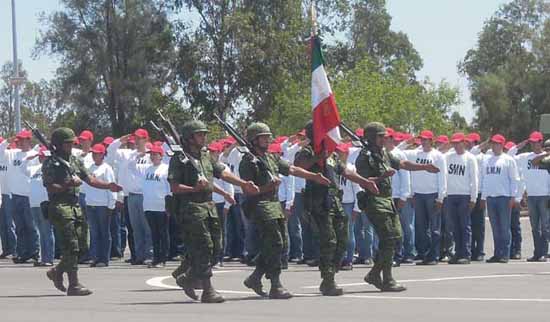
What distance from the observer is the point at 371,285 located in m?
17.2

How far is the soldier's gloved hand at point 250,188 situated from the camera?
1526cm

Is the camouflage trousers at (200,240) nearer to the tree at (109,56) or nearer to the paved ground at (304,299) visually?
the paved ground at (304,299)

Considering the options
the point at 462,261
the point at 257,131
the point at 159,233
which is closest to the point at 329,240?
the point at 257,131

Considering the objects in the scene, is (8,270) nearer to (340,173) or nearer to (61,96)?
(340,173)

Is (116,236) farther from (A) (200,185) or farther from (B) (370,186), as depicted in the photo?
(A) (200,185)

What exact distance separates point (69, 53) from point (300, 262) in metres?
50.2

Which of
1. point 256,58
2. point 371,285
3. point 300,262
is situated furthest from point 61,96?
point 371,285

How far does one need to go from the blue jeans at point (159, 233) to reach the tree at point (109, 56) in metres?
46.9

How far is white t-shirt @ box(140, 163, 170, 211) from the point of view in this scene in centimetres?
2195

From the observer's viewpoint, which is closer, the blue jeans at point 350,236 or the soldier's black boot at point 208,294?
the soldier's black boot at point 208,294

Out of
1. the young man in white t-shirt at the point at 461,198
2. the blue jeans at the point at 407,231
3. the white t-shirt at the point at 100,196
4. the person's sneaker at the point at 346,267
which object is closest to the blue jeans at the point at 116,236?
the white t-shirt at the point at 100,196

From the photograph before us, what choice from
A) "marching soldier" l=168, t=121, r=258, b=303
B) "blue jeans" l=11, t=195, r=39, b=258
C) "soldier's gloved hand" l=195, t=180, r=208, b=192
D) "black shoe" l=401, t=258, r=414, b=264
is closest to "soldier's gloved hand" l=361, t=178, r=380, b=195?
"marching soldier" l=168, t=121, r=258, b=303

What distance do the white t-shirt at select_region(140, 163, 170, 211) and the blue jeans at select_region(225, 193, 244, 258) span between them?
1.69m

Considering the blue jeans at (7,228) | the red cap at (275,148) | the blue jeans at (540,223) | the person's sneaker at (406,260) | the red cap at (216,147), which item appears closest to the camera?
the red cap at (275,148)
